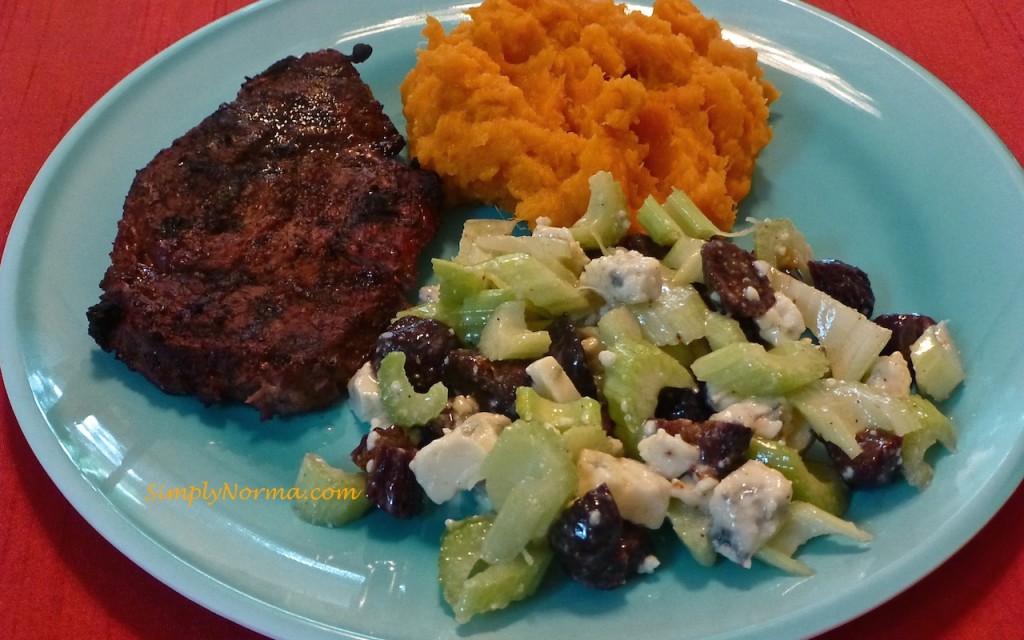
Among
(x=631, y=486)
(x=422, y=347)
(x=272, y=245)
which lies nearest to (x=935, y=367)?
(x=631, y=486)

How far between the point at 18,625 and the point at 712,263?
2644 millimetres

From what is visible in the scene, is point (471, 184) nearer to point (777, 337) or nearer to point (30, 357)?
point (777, 337)

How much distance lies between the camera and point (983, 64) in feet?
14.8

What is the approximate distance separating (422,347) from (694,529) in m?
1.16

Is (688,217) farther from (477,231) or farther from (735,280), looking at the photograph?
(477,231)

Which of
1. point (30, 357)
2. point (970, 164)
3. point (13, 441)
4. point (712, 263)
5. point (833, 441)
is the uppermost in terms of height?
point (970, 164)

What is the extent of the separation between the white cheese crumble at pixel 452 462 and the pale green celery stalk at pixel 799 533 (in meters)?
0.91

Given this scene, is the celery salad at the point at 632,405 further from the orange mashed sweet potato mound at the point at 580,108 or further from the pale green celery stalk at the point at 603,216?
the orange mashed sweet potato mound at the point at 580,108

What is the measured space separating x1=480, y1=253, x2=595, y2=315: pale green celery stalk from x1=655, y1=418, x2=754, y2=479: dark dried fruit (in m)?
0.68

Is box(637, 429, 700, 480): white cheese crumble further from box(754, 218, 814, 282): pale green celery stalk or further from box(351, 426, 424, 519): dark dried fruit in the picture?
box(754, 218, 814, 282): pale green celery stalk

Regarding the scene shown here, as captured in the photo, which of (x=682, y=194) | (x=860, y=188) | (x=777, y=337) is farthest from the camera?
(x=860, y=188)

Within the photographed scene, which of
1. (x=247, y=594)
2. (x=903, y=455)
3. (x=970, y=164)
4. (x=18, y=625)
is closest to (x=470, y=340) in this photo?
(x=247, y=594)

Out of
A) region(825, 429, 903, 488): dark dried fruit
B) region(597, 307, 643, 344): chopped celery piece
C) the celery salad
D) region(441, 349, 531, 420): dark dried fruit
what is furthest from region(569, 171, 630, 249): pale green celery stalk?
region(825, 429, 903, 488): dark dried fruit

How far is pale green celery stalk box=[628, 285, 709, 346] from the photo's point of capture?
2914 millimetres
